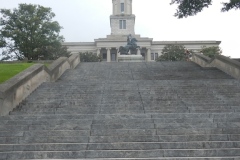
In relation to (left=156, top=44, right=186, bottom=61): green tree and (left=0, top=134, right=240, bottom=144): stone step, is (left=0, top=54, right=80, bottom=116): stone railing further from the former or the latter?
(left=156, top=44, right=186, bottom=61): green tree

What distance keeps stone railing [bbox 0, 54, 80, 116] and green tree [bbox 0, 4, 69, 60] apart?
63.8 feet


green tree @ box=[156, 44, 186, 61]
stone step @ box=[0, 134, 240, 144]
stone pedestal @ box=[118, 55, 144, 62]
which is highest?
stone step @ box=[0, 134, 240, 144]

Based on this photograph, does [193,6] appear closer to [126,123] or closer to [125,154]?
[126,123]

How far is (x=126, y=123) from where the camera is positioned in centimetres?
872

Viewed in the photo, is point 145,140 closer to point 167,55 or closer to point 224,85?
point 224,85

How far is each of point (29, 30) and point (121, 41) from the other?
4677 cm

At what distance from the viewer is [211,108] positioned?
1049 centimetres

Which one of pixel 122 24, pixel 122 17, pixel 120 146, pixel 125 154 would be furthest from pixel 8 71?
pixel 122 24

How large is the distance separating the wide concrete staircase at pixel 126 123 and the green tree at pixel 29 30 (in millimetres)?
23767

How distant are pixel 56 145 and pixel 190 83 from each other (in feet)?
25.7

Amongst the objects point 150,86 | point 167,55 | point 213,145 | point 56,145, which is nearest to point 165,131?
point 213,145

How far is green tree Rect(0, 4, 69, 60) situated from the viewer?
35.9 meters

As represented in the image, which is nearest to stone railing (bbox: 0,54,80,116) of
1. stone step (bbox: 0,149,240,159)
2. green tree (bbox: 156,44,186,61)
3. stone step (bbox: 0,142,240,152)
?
stone step (bbox: 0,142,240,152)

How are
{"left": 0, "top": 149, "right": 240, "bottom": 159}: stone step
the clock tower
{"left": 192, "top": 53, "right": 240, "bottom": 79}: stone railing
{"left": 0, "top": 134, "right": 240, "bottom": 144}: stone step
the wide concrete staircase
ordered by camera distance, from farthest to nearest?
the clock tower, {"left": 192, "top": 53, "right": 240, "bottom": 79}: stone railing, {"left": 0, "top": 134, "right": 240, "bottom": 144}: stone step, the wide concrete staircase, {"left": 0, "top": 149, "right": 240, "bottom": 159}: stone step
